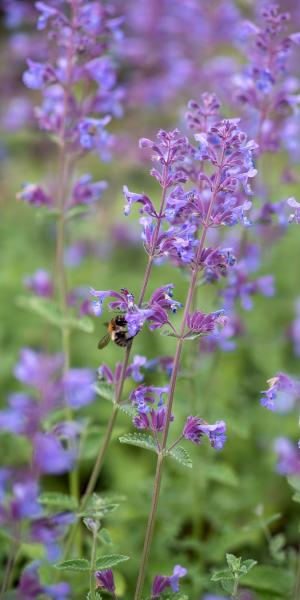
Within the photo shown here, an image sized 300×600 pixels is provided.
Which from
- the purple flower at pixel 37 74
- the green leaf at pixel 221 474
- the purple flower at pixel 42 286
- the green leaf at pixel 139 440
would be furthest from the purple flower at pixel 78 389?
the purple flower at pixel 37 74

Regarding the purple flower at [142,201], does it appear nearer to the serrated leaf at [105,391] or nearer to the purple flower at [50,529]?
the serrated leaf at [105,391]

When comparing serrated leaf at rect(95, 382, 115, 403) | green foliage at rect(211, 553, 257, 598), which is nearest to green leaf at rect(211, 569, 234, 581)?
green foliage at rect(211, 553, 257, 598)

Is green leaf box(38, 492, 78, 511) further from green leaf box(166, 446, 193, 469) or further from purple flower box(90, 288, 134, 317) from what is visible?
purple flower box(90, 288, 134, 317)

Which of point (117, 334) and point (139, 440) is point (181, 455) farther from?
point (117, 334)

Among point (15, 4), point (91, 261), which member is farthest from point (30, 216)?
point (15, 4)

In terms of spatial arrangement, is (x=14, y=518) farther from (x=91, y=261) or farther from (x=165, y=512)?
(x=91, y=261)

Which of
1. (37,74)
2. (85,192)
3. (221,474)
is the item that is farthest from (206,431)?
(37,74)

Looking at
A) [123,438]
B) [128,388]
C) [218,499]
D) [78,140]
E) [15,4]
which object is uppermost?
[15,4]
